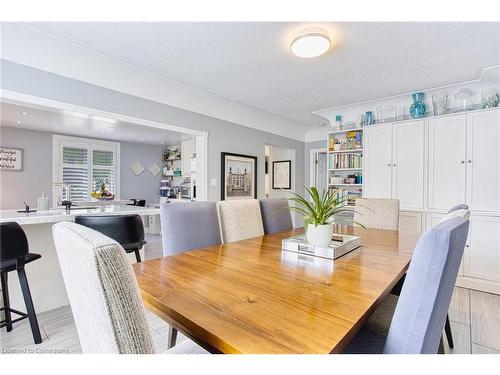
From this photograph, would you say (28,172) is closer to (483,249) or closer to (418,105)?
(418,105)

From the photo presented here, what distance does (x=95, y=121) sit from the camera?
4.65 m

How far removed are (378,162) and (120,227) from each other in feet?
10.7

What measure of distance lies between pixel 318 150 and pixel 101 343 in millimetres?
5092

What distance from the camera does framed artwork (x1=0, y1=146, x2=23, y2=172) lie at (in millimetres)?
5070

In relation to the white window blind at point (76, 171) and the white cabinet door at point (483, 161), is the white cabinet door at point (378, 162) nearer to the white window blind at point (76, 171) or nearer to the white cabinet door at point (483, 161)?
the white cabinet door at point (483, 161)

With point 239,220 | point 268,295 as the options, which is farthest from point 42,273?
point 268,295

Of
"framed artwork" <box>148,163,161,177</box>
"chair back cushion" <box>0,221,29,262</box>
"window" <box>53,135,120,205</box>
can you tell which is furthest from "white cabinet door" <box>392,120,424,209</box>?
"window" <box>53,135,120,205</box>

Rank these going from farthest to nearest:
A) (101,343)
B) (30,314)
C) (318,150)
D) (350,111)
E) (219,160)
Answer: (318,150), (350,111), (219,160), (30,314), (101,343)

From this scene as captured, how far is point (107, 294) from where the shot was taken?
53cm

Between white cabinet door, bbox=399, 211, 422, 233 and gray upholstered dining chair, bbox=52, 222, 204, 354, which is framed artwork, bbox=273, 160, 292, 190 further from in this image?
gray upholstered dining chair, bbox=52, 222, 204, 354

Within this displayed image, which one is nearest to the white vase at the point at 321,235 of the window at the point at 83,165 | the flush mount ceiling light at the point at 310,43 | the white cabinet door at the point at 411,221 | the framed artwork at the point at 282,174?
the flush mount ceiling light at the point at 310,43

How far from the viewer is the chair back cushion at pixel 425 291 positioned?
71 centimetres
